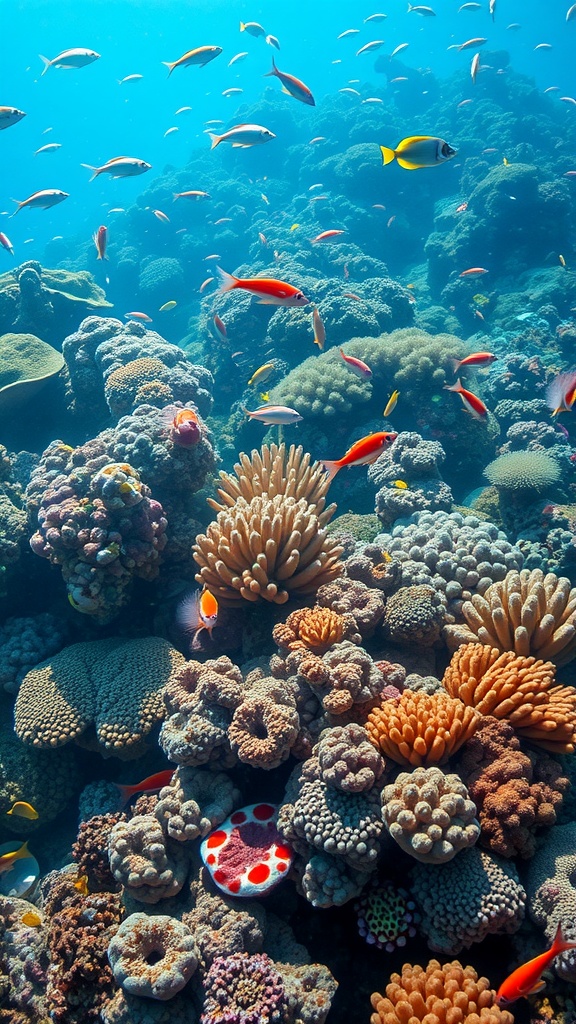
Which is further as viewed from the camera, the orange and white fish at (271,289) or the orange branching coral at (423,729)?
the orange and white fish at (271,289)

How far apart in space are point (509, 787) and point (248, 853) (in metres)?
1.56

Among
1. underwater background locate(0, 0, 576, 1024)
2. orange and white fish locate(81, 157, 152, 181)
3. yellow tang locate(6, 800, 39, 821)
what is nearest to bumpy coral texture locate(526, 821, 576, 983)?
underwater background locate(0, 0, 576, 1024)

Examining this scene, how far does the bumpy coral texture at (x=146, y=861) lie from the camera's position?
9.96ft

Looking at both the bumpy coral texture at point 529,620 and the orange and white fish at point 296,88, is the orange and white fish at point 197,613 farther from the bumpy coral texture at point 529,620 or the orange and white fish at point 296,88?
the orange and white fish at point 296,88

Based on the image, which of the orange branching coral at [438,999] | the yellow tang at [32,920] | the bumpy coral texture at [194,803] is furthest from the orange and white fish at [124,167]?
the orange branching coral at [438,999]

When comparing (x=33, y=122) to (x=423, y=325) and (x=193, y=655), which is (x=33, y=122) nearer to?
(x=423, y=325)

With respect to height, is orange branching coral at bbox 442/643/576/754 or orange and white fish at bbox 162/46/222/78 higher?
orange and white fish at bbox 162/46/222/78

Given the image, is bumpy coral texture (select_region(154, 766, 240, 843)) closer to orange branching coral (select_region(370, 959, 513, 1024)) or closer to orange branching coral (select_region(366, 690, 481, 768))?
orange branching coral (select_region(366, 690, 481, 768))

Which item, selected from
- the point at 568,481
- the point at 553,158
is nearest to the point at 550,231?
the point at 553,158

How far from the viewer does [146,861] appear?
10.1 feet

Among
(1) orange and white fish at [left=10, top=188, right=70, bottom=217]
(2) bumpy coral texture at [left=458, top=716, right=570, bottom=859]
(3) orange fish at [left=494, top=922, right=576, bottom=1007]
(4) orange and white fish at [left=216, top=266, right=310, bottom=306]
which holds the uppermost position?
(1) orange and white fish at [left=10, top=188, right=70, bottom=217]

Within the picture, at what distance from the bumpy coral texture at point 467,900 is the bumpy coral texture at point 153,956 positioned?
4.17 ft

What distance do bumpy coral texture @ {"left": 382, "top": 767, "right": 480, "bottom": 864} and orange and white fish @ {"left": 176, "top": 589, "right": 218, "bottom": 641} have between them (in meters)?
1.73

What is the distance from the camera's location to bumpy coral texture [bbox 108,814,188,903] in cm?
304
